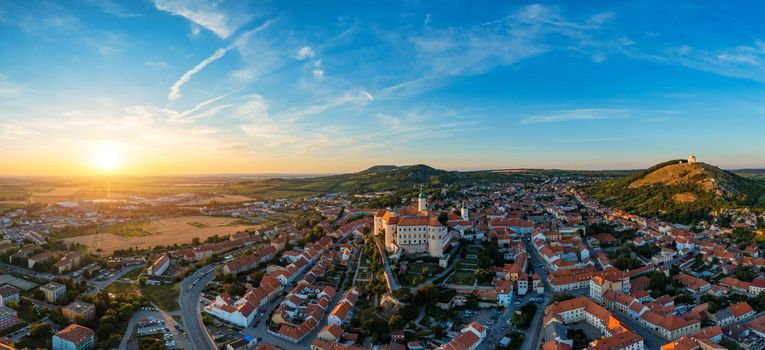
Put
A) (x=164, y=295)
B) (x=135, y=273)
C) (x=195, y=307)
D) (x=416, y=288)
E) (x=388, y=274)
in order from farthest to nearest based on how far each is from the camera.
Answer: (x=135, y=273) < (x=164, y=295) < (x=388, y=274) < (x=195, y=307) < (x=416, y=288)

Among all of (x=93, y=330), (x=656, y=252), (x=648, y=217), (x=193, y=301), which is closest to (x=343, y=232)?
(x=193, y=301)

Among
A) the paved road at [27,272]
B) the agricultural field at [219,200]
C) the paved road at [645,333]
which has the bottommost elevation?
the paved road at [645,333]

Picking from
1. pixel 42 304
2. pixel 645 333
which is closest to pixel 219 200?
pixel 42 304

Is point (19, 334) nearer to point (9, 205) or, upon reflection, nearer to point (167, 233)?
point (167, 233)

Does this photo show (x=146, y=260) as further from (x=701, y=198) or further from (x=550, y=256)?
(x=701, y=198)

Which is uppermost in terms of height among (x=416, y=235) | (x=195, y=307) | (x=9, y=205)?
(x=416, y=235)

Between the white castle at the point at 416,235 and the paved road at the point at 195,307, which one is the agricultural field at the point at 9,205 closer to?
the paved road at the point at 195,307

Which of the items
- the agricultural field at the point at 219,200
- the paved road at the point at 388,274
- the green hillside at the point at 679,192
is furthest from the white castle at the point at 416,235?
the agricultural field at the point at 219,200

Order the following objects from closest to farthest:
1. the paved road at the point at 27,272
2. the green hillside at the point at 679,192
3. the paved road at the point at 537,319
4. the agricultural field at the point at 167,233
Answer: the paved road at the point at 537,319
the paved road at the point at 27,272
the agricultural field at the point at 167,233
the green hillside at the point at 679,192
